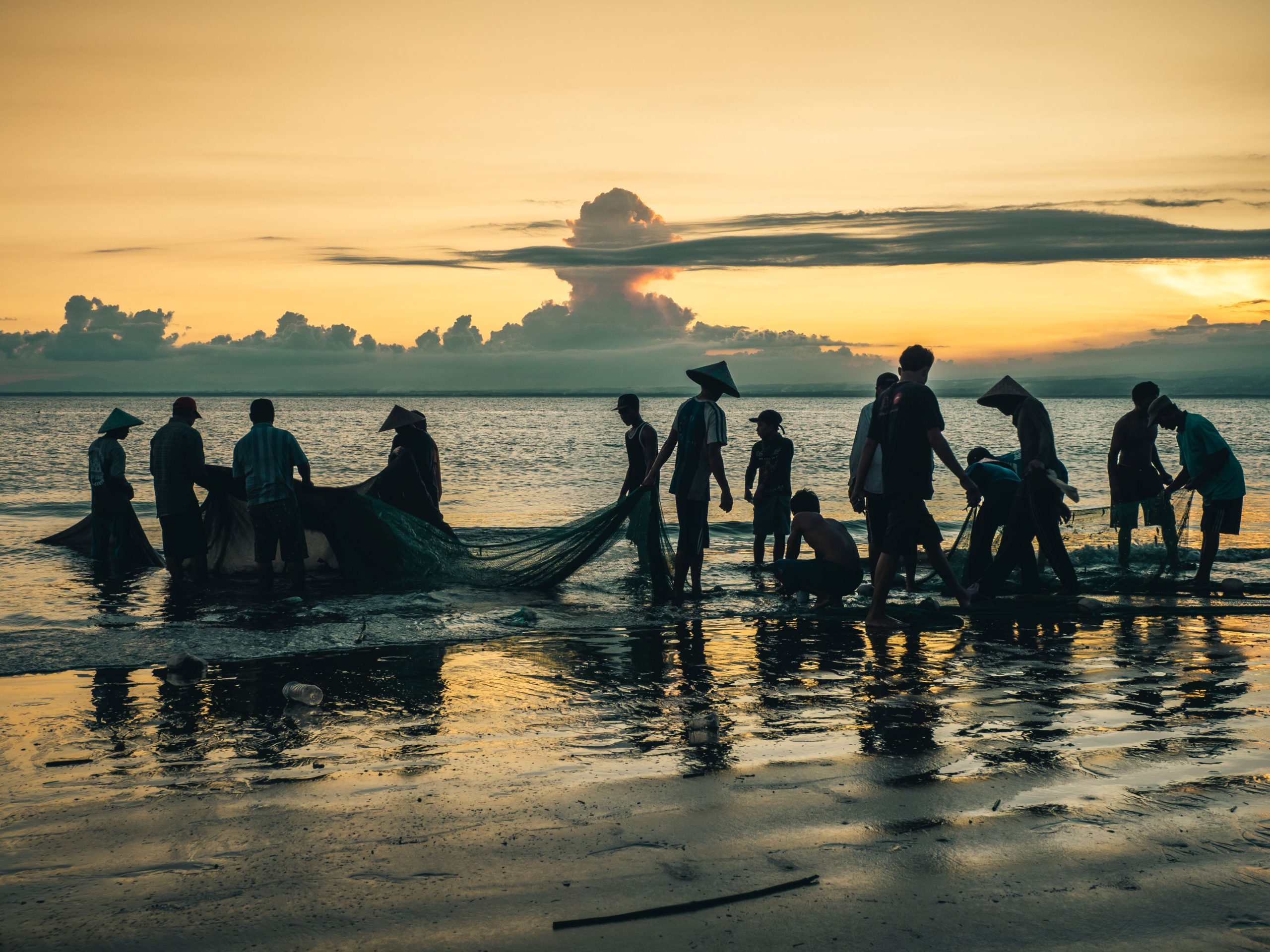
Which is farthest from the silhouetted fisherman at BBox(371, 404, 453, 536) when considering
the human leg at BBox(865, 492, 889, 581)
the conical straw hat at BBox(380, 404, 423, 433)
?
the human leg at BBox(865, 492, 889, 581)

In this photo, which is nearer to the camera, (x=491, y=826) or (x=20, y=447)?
(x=491, y=826)

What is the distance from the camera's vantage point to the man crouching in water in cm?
802

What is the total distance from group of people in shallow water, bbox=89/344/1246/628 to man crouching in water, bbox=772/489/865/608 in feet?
0.04

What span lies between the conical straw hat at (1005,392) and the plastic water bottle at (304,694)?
6032 mm

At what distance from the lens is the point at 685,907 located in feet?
9.17

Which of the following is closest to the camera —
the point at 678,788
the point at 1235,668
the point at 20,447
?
the point at 678,788

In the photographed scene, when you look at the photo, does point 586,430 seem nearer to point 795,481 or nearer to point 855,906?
point 795,481

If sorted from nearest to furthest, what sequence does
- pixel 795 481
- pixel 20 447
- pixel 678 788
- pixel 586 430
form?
pixel 678 788 < pixel 795 481 < pixel 20 447 < pixel 586 430

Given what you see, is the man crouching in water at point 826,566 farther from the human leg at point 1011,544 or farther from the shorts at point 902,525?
the human leg at point 1011,544

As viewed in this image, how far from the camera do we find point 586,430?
87188mm

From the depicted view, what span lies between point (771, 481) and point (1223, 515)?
4208 mm

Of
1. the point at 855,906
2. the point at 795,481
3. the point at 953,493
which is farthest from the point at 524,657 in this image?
the point at 795,481

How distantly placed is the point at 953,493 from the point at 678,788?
22.5 metres

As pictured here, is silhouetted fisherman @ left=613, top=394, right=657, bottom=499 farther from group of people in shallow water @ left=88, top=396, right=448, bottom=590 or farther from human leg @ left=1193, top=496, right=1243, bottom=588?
human leg @ left=1193, top=496, right=1243, bottom=588
